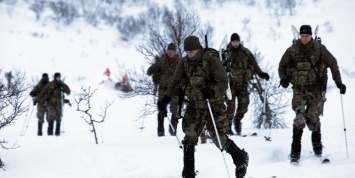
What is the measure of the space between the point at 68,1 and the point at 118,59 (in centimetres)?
1413

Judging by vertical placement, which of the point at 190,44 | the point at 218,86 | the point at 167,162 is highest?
the point at 190,44

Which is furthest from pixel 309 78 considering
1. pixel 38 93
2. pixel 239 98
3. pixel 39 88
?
pixel 38 93

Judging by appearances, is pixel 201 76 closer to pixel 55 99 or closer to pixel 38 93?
pixel 55 99

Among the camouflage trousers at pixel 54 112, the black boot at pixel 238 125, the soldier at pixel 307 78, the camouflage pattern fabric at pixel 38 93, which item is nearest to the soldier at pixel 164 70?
the black boot at pixel 238 125

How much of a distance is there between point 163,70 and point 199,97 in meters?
4.20

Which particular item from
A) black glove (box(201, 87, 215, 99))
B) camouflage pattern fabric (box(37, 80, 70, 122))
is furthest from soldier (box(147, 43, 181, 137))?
camouflage pattern fabric (box(37, 80, 70, 122))

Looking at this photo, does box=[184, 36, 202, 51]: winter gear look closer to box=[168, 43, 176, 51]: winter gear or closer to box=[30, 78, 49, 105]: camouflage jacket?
box=[168, 43, 176, 51]: winter gear

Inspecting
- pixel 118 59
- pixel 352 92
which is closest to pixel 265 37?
pixel 118 59

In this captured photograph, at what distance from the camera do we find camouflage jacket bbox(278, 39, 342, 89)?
685cm

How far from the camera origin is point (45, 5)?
45781 mm

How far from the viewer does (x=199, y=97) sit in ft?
18.8

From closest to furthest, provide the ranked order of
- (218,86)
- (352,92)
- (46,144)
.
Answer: (218,86) < (46,144) < (352,92)

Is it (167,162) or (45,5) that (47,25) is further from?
(167,162)

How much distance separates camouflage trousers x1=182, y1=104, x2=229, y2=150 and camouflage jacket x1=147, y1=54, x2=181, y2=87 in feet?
12.2
